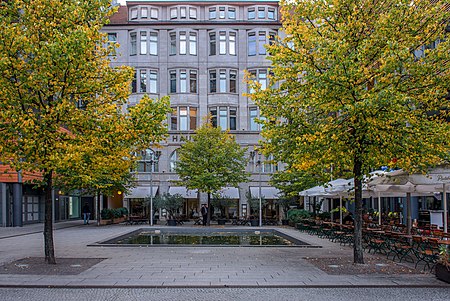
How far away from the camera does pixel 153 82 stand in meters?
51.0

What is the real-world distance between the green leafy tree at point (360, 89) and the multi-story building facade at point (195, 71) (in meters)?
34.3

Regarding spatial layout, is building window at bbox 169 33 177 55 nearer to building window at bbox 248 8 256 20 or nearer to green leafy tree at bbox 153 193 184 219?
building window at bbox 248 8 256 20

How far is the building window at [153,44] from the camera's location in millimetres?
51062

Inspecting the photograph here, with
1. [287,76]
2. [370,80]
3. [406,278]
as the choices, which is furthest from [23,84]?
[406,278]

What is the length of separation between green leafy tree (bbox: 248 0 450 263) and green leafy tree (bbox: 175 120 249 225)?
2198cm

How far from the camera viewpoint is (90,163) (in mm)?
15977

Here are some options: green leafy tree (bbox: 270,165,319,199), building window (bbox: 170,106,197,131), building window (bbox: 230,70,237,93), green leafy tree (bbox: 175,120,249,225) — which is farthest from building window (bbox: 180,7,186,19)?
green leafy tree (bbox: 270,165,319,199)

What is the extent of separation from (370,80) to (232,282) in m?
7.51

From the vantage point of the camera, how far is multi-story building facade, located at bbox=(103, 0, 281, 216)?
50375 millimetres

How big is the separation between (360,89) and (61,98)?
29.5 feet

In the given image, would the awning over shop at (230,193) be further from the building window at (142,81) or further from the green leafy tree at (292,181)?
the building window at (142,81)

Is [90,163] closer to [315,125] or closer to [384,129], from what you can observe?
[315,125]

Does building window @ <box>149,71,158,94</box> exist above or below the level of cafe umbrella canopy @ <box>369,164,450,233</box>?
above

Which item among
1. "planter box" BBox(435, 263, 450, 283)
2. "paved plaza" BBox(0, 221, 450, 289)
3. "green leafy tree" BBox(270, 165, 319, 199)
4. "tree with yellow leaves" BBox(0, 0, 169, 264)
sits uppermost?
"tree with yellow leaves" BBox(0, 0, 169, 264)
